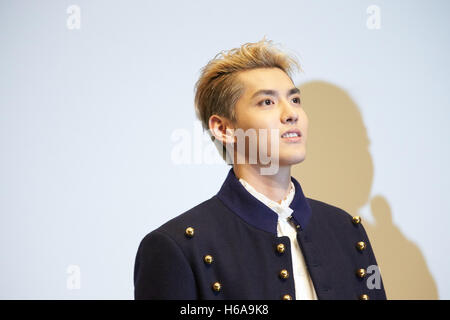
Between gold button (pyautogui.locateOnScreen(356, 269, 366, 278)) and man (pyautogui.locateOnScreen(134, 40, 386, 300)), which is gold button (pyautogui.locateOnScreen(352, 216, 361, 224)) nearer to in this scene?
man (pyautogui.locateOnScreen(134, 40, 386, 300))

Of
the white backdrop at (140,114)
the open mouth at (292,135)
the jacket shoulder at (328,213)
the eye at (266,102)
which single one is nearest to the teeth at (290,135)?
the open mouth at (292,135)

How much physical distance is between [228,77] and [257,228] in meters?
0.46

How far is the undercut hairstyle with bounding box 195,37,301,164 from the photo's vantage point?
1.68m

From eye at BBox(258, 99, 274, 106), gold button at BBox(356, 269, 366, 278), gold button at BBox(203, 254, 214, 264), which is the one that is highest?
eye at BBox(258, 99, 274, 106)

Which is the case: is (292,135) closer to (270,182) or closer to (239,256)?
(270,182)

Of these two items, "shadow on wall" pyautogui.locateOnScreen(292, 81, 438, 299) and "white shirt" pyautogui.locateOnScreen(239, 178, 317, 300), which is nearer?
"white shirt" pyautogui.locateOnScreen(239, 178, 317, 300)

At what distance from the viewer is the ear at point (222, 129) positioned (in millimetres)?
1667

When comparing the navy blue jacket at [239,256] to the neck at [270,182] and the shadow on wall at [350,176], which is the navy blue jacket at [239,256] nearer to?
the neck at [270,182]

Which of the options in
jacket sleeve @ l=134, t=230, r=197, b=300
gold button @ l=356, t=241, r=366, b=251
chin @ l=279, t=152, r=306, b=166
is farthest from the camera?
gold button @ l=356, t=241, r=366, b=251

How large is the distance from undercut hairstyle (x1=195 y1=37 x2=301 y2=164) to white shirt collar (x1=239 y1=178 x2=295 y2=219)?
20cm

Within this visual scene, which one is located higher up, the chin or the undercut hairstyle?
the undercut hairstyle

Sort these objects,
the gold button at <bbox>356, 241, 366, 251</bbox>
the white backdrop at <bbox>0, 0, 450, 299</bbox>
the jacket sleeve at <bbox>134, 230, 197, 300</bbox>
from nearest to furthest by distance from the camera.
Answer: the jacket sleeve at <bbox>134, 230, 197, 300</bbox>, the gold button at <bbox>356, 241, 366, 251</bbox>, the white backdrop at <bbox>0, 0, 450, 299</bbox>

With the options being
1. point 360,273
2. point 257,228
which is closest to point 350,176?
point 360,273

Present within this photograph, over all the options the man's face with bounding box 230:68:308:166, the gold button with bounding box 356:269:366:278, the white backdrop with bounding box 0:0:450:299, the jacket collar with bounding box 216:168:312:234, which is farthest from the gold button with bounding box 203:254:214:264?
the white backdrop with bounding box 0:0:450:299
